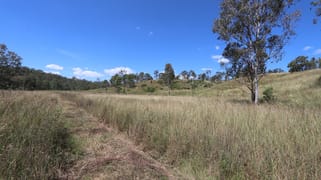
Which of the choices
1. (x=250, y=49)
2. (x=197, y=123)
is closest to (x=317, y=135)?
(x=197, y=123)

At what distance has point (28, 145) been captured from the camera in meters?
2.97

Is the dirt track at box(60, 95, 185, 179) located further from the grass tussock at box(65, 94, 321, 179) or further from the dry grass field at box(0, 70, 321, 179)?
the grass tussock at box(65, 94, 321, 179)

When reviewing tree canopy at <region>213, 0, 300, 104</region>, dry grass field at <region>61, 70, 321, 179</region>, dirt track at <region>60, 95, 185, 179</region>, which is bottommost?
dirt track at <region>60, 95, 185, 179</region>

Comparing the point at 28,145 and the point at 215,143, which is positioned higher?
the point at 28,145

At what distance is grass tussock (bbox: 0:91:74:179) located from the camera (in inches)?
94.9

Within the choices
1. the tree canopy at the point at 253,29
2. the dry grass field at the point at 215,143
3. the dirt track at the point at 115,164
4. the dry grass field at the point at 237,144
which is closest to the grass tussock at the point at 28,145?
the dry grass field at the point at 215,143

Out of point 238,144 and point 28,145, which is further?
point 238,144

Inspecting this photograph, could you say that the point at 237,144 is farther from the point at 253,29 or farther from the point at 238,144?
the point at 253,29

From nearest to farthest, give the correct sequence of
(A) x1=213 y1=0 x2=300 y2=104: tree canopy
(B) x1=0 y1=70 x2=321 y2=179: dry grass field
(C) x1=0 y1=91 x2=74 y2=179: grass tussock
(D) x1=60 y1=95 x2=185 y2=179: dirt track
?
(C) x1=0 y1=91 x2=74 y2=179: grass tussock → (B) x1=0 y1=70 x2=321 y2=179: dry grass field → (D) x1=60 y1=95 x2=185 y2=179: dirt track → (A) x1=213 y1=0 x2=300 y2=104: tree canopy

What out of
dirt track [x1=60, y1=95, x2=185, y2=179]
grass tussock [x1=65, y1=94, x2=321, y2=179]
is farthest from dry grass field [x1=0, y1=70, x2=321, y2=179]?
dirt track [x1=60, y1=95, x2=185, y2=179]

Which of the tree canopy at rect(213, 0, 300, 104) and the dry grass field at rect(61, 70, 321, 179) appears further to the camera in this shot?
the tree canopy at rect(213, 0, 300, 104)

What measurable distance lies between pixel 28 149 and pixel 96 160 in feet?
4.15

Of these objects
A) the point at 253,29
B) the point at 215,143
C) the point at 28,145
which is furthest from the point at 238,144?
the point at 253,29

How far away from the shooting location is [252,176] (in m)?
2.69
